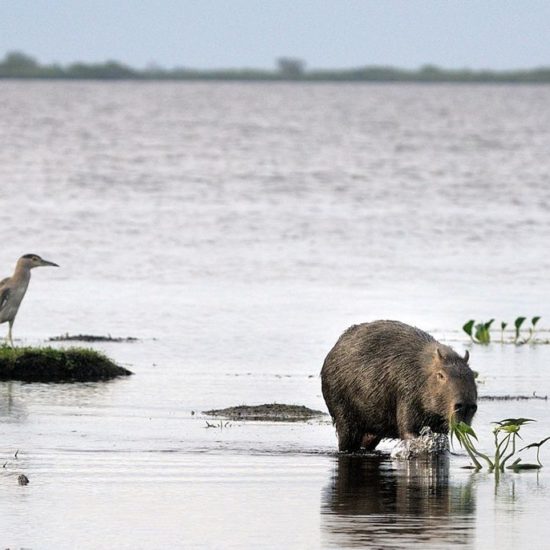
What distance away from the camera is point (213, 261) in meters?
30.7

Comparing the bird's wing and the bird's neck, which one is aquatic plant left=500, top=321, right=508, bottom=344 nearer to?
the bird's neck

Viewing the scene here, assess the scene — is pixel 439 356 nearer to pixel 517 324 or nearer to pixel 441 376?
pixel 441 376

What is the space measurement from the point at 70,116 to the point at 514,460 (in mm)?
96499

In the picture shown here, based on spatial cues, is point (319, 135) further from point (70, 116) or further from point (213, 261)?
point (213, 261)

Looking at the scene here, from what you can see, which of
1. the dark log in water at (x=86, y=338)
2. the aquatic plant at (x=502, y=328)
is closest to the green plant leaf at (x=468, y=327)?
the aquatic plant at (x=502, y=328)

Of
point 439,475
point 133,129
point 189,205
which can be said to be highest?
point 133,129

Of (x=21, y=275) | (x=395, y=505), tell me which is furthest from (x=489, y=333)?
(x=395, y=505)

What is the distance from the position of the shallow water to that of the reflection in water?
0.03m

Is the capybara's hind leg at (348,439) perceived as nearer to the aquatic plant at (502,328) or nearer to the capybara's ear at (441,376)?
the capybara's ear at (441,376)

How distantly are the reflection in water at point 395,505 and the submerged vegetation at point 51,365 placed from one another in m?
4.21

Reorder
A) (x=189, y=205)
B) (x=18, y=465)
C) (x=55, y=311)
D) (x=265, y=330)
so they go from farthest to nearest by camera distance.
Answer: (x=189, y=205), (x=55, y=311), (x=265, y=330), (x=18, y=465)

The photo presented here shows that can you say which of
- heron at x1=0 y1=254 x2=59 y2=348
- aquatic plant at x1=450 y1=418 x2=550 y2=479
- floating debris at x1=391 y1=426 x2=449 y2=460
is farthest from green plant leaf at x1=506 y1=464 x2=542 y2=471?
heron at x1=0 y1=254 x2=59 y2=348

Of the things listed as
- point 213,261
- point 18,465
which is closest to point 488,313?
point 213,261

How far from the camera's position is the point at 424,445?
43.7 feet
